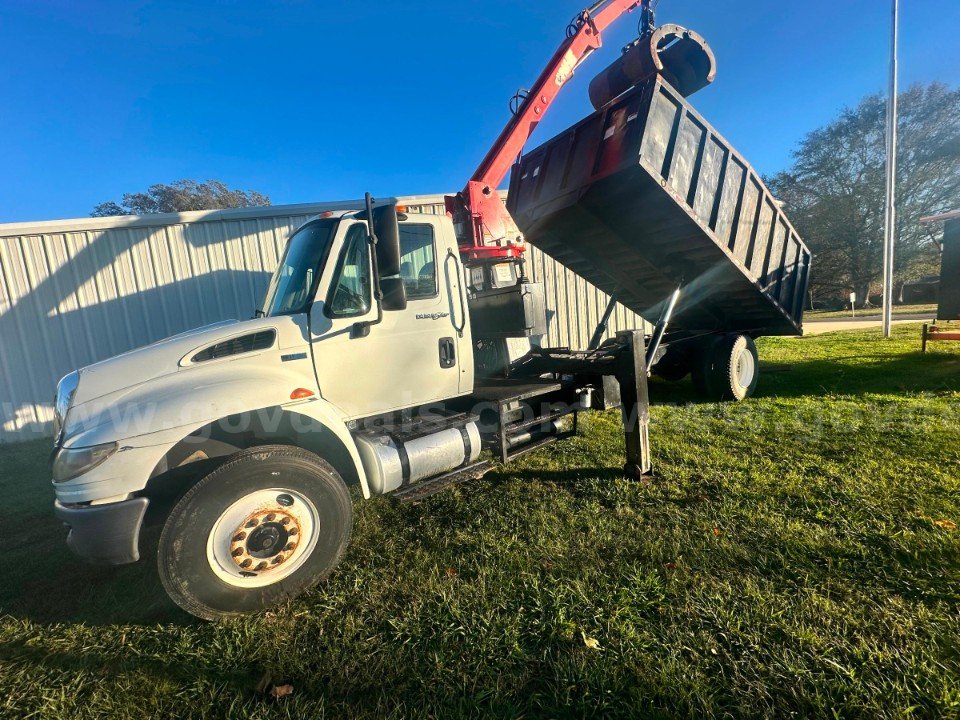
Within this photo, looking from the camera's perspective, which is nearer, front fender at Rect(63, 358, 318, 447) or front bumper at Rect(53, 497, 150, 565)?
front bumper at Rect(53, 497, 150, 565)

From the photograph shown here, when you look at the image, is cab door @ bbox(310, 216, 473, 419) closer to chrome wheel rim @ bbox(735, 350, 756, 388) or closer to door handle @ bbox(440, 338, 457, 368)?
door handle @ bbox(440, 338, 457, 368)

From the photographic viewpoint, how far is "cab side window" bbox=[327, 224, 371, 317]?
314 centimetres

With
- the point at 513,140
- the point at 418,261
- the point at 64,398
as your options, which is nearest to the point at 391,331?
the point at 418,261

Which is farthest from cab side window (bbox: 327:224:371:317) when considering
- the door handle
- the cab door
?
the door handle

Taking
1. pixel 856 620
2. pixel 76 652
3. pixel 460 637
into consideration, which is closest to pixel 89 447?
pixel 76 652

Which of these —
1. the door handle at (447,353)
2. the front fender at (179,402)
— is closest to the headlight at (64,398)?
the front fender at (179,402)

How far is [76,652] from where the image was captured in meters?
2.28

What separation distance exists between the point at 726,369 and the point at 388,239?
5.57 m

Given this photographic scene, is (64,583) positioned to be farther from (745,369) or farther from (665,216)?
(745,369)

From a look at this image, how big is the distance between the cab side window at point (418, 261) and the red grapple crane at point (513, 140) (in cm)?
188

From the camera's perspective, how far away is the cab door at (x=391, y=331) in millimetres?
3119

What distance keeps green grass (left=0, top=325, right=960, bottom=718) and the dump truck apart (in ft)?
1.22

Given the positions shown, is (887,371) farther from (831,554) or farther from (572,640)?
(572,640)

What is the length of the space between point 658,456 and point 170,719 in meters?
4.21
